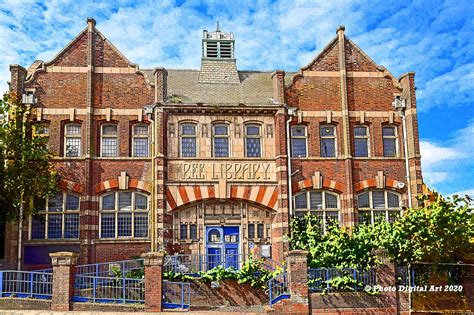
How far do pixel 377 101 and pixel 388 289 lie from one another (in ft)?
36.7

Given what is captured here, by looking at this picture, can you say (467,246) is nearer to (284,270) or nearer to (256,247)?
(284,270)

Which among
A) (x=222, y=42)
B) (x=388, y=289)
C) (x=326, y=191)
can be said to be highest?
(x=222, y=42)

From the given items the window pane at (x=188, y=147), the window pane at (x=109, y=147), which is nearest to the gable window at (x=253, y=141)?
the window pane at (x=188, y=147)

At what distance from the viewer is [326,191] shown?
27031 mm

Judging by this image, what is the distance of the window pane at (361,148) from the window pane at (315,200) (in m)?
2.83

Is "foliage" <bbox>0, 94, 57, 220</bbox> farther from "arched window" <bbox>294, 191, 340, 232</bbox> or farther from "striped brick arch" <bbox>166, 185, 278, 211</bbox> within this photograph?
"arched window" <bbox>294, 191, 340, 232</bbox>

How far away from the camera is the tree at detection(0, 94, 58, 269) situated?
2281 centimetres

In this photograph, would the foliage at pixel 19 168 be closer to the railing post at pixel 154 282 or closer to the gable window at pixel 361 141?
the railing post at pixel 154 282

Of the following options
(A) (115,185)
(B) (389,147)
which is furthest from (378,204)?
(A) (115,185)

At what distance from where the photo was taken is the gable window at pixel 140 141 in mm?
26658

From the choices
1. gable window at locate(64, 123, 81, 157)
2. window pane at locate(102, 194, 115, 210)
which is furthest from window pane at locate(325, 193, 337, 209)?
gable window at locate(64, 123, 81, 157)

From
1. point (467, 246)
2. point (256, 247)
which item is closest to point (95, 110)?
point (256, 247)

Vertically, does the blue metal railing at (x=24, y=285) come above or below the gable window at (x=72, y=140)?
below

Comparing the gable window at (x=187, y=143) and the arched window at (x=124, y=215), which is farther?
the gable window at (x=187, y=143)
